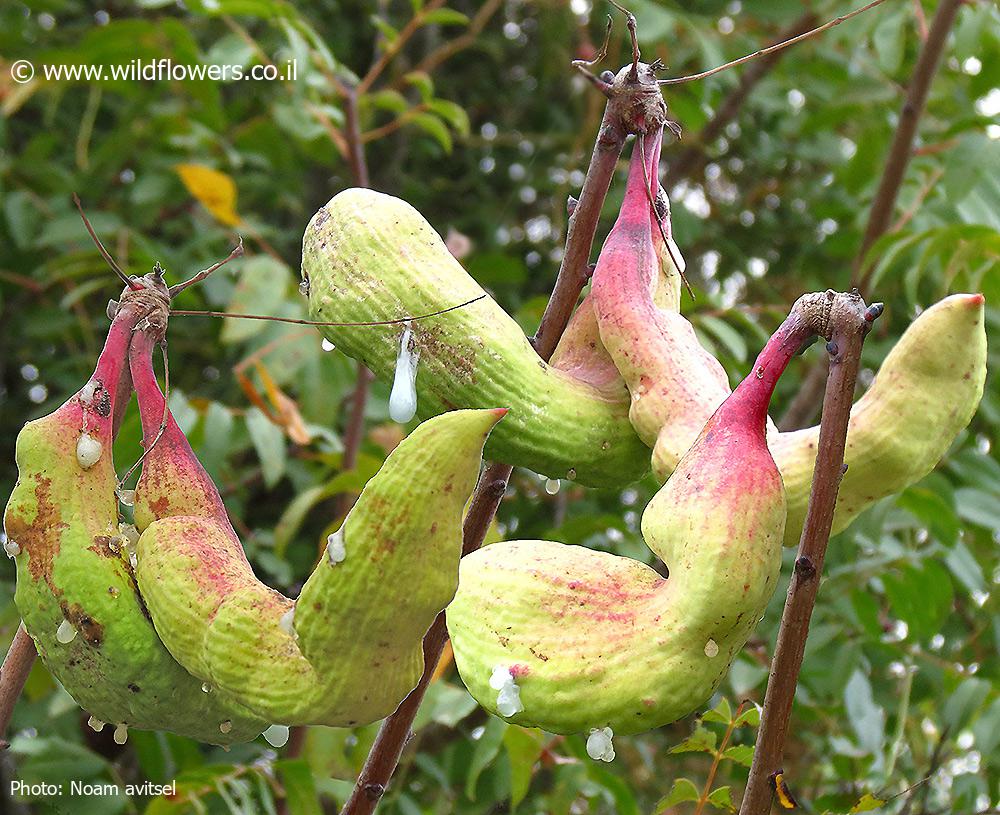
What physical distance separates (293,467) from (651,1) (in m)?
0.92

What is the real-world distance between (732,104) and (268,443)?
113 cm

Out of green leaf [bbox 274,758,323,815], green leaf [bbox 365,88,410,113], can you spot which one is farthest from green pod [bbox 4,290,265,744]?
green leaf [bbox 365,88,410,113]

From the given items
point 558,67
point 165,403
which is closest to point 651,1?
point 558,67

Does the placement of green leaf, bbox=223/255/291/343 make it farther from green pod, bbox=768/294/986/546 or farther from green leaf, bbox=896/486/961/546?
green pod, bbox=768/294/986/546

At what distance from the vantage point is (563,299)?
699 mm

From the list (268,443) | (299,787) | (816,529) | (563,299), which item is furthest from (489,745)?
(816,529)

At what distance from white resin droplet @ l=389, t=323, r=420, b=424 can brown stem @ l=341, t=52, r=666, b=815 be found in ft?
0.32

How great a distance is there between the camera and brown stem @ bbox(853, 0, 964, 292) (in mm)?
1522

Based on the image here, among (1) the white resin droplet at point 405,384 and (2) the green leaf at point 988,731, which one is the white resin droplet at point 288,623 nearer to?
(1) the white resin droplet at point 405,384

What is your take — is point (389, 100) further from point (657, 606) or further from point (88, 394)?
point (657, 606)

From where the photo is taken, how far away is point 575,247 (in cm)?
68

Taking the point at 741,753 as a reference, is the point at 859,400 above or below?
above

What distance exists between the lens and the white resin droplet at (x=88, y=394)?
595mm

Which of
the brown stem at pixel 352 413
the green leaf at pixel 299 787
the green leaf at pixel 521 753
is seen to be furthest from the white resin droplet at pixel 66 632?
the brown stem at pixel 352 413
